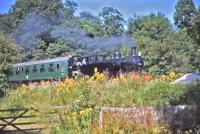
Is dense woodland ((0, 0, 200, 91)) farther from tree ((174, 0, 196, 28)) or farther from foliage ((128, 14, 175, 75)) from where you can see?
tree ((174, 0, 196, 28))

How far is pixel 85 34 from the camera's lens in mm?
62906

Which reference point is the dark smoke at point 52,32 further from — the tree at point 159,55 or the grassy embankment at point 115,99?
the grassy embankment at point 115,99

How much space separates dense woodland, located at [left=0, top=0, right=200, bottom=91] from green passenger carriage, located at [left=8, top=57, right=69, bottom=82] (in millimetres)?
9993

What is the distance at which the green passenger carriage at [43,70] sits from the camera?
3279 cm

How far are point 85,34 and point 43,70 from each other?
2746 centimetres

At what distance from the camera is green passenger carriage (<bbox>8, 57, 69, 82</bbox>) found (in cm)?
3279

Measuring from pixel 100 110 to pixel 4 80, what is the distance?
43.2 ft

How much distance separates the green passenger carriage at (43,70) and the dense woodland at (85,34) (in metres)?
9.99

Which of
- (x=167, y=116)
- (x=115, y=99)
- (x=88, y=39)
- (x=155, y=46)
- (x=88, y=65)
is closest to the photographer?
(x=167, y=116)

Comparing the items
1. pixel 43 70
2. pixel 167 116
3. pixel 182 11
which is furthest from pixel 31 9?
pixel 167 116

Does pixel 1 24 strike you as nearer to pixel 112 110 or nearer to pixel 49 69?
pixel 49 69

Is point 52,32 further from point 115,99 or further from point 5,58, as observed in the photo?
point 115,99

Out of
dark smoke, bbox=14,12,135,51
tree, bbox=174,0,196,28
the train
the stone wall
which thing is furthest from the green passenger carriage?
the stone wall

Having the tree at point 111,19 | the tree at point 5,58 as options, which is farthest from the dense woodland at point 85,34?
the tree at point 5,58
